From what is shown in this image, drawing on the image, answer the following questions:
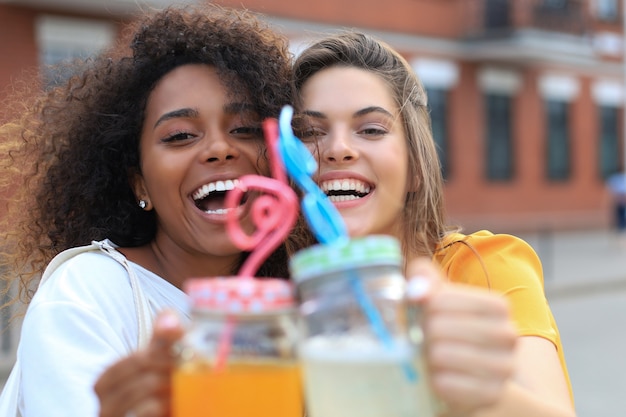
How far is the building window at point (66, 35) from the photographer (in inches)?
469

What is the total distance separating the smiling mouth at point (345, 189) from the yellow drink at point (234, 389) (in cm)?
98

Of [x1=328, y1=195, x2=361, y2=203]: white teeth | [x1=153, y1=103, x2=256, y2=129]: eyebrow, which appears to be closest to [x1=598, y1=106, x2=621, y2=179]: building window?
[x1=328, y1=195, x2=361, y2=203]: white teeth

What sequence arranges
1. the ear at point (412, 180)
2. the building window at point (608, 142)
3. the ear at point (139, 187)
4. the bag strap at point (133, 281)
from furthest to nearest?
the building window at point (608, 142), the ear at point (412, 180), the ear at point (139, 187), the bag strap at point (133, 281)

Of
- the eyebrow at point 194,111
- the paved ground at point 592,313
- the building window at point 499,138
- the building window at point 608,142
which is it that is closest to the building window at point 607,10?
the building window at point 608,142

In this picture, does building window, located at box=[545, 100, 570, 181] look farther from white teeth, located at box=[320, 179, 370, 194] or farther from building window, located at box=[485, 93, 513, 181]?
white teeth, located at box=[320, 179, 370, 194]

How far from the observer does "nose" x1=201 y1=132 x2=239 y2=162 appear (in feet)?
5.44

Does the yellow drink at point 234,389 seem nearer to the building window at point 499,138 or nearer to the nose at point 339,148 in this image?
the nose at point 339,148

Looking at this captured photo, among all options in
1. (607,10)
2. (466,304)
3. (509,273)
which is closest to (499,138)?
(607,10)

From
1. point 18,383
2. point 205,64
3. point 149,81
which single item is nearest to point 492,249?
point 205,64

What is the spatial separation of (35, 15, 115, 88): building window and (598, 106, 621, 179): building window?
14209 millimetres

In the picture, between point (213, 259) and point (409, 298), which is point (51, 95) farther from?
point (409, 298)

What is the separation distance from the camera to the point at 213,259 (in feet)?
6.37

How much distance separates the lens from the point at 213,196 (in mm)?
1750

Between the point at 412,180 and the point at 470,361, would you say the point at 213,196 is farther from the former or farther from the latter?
the point at 470,361
